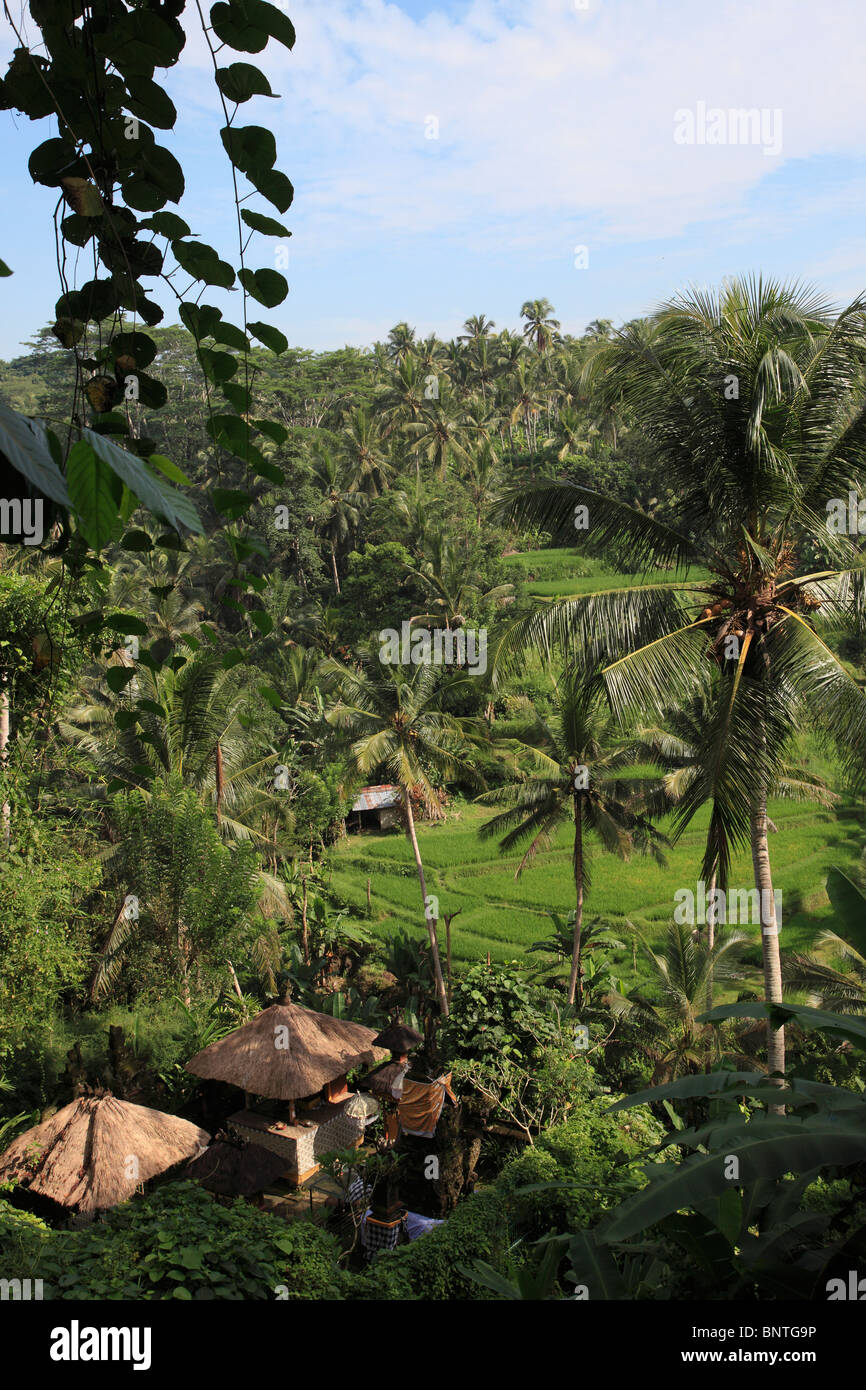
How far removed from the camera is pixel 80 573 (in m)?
1.46

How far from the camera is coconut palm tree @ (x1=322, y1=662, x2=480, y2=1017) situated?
15.2m

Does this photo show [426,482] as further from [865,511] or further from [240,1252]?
[240,1252]

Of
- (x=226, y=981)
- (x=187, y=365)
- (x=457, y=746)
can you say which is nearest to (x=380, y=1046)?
(x=226, y=981)

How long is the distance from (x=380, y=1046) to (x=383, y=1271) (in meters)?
5.52

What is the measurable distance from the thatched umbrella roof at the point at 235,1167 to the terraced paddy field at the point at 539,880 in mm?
9664

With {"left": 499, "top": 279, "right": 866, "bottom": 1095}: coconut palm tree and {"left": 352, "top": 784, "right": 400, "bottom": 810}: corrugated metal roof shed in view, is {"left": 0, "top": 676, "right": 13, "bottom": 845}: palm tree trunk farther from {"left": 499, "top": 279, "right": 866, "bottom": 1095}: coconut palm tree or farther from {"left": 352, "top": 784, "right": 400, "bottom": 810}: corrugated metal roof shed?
{"left": 352, "top": 784, "right": 400, "bottom": 810}: corrugated metal roof shed

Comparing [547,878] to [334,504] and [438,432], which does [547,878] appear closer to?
[334,504]

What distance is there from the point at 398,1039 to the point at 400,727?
586 cm

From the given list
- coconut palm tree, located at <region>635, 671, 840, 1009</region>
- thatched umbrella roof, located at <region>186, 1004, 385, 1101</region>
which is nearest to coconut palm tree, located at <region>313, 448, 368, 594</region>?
coconut palm tree, located at <region>635, 671, 840, 1009</region>

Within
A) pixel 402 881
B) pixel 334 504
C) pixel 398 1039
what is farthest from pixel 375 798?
pixel 398 1039

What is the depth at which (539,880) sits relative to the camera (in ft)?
70.4

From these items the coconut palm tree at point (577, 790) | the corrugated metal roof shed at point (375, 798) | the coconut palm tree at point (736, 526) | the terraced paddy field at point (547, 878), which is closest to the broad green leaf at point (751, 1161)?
the coconut palm tree at point (736, 526)

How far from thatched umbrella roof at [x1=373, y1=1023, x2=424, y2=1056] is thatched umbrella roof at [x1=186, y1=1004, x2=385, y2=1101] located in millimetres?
367

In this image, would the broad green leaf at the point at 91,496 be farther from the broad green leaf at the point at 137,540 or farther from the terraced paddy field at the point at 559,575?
the terraced paddy field at the point at 559,575
